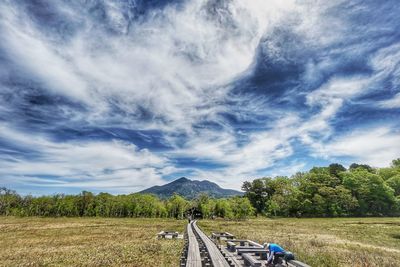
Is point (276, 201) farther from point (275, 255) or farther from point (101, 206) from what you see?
point (275, 255)

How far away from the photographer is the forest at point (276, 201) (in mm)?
89500

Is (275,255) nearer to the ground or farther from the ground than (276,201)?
nearer to the ground

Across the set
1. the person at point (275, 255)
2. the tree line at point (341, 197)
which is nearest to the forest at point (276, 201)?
the tree line at point (341, 197)

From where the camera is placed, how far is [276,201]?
10438 cm

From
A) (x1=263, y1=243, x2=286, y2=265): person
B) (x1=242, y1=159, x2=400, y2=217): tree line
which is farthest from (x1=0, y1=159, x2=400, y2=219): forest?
(x1=263, y1=243, x2=286, y2=265): person

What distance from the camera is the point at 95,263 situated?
1812 centimetres

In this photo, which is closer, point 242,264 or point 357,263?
point 242,264

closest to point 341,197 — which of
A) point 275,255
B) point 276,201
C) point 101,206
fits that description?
point 276,201

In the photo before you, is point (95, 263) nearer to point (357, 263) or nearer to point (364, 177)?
point (357, 263)

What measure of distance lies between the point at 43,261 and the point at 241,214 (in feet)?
296

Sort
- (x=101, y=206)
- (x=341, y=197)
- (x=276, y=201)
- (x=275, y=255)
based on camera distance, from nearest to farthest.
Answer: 1. (x=275, y=255)
2. (x=341, y=197)
3. (x=276, y=201)
4. (x=101, y=206)

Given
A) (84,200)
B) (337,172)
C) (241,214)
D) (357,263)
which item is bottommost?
(357,263)

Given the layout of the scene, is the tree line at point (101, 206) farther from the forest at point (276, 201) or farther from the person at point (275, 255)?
the person at point (275, 255)

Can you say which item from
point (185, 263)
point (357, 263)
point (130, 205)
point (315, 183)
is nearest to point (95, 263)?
point (185, 263)
